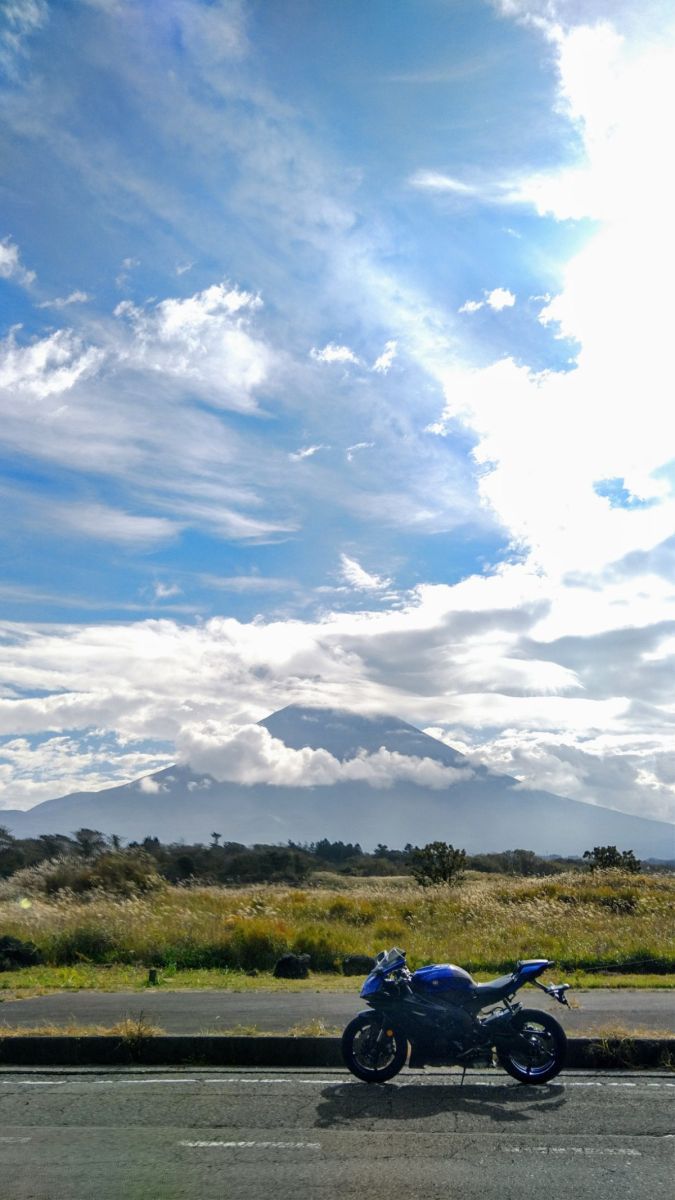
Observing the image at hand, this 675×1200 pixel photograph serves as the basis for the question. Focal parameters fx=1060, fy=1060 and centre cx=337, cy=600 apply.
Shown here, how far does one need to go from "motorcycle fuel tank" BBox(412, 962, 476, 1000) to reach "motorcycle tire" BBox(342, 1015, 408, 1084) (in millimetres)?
428

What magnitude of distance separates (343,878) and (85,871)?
36.1 meters

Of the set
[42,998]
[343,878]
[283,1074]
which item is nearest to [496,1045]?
[283,1074]

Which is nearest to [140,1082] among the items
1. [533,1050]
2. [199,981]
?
[533,1050]

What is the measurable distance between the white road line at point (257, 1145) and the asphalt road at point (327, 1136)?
1cm

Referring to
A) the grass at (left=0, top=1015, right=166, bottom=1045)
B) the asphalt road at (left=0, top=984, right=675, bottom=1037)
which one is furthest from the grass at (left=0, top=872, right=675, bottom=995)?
the grass at (left=0, top=1015, right=166, bottom=1045)

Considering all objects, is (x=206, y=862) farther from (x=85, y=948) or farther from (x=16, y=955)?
(x=16, y=955)

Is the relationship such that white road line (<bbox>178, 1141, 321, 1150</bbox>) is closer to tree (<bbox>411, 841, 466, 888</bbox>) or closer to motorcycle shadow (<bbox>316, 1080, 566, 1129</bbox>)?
motorcycle shadow (<bbox>316, 1080, 566, 1129</bbox>)

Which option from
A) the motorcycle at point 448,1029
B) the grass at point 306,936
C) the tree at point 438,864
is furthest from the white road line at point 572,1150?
the tree at point 438,864

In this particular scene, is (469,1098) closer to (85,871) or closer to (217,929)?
(217,929)

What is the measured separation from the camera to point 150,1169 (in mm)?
6477

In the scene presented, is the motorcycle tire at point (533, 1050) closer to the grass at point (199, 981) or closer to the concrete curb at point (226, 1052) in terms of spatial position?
the concrete curb at point (226, 1052)

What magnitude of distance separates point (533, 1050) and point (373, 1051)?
1312 millimetres

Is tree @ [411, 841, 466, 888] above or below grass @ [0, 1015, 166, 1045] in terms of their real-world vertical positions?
above

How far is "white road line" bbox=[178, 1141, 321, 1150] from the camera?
691 centimetres
